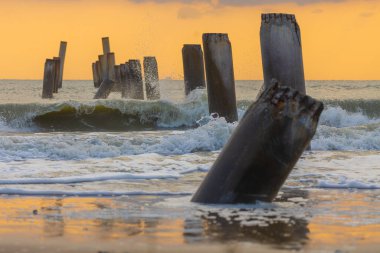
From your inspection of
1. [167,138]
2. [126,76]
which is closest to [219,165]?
[167,138]

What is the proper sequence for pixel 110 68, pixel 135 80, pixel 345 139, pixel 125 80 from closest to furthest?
pixel 345 139 → pixel 135 80 → pixel 125 80 → pixel 110 68

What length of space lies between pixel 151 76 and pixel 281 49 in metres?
14.3

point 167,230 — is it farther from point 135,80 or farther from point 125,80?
point 125,80

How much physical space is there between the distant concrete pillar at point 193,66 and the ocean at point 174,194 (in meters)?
4.11

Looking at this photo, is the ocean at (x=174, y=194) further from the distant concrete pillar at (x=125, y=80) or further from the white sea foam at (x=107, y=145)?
the distant concrete pillar at (x=125, y=80)

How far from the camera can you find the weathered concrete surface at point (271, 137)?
6176 mm

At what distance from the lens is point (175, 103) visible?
2138 centimetres

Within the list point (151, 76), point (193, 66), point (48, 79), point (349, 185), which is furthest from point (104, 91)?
point (349, 185)

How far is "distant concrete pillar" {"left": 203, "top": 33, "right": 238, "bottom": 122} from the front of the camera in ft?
46.7

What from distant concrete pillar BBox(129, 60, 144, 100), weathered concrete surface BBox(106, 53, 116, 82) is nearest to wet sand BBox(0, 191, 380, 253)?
distant concrete pillar BBox(129, 60, 144, 100)

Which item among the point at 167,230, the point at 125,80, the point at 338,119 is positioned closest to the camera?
the point at 167,230

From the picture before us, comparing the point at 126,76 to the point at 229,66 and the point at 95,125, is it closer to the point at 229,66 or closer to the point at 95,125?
the point at 95,125

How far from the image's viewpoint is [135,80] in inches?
979

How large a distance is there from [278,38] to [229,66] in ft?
12.8
